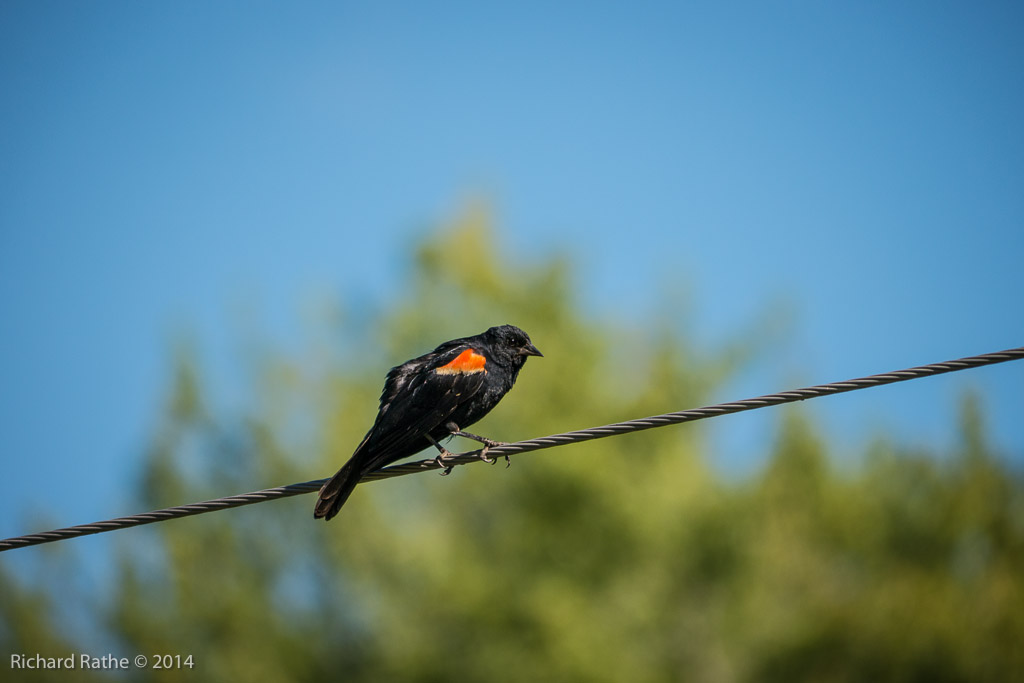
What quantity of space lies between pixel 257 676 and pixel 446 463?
1178 centimetres

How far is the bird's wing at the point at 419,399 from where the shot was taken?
17.1 feet

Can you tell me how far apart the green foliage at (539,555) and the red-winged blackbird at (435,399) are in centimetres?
831

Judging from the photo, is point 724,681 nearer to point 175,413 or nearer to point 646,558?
point 646,558

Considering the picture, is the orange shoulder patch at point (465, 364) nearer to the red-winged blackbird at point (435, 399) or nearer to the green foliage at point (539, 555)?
the red-winged blackbird at point (435, 399)

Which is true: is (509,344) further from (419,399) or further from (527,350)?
(419,399)

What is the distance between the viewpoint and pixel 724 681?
52.1 feet

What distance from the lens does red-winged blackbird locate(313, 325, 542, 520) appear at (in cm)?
504

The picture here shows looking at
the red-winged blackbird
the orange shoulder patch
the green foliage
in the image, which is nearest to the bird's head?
the red-winged blackbird

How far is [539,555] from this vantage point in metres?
14.6

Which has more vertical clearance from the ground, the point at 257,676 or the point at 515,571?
the point at 515,571

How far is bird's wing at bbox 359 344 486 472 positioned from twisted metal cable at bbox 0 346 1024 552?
1.19 ft

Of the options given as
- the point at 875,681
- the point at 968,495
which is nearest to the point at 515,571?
the point at 875,681

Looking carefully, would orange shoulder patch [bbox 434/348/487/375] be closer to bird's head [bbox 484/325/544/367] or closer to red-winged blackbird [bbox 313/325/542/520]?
red-winged blackbird [bbox 313/325/542/520]

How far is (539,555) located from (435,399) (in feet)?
31.5
